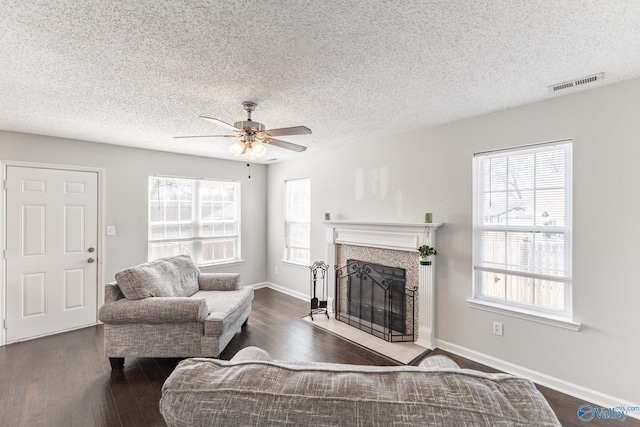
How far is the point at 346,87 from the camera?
229 cm

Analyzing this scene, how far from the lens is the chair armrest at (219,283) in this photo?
12.1 ft

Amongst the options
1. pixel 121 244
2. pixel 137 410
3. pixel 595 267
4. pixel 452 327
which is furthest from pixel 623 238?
pixel 121 244

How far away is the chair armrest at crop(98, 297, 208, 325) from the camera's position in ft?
8.63

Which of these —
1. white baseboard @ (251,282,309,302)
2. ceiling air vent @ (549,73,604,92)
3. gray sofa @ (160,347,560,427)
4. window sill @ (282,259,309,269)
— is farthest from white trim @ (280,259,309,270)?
gray sofa @ (160,347,560,427)

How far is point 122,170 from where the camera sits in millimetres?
4156

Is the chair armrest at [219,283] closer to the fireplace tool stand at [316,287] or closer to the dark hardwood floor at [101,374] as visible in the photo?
the dark hardwood floor at [101,374]

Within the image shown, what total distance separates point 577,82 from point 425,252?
185 centimetres

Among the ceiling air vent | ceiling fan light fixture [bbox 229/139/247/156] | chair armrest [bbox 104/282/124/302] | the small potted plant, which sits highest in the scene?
the ceiling air vent

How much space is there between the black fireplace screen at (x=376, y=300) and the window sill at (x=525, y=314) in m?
0.68

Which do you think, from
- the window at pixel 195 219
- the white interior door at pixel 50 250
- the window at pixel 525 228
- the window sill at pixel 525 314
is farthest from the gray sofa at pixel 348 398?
the window at pixel 195 219

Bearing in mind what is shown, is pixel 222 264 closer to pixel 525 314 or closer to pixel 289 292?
pixel 289 292

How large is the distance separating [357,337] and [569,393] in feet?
6.28

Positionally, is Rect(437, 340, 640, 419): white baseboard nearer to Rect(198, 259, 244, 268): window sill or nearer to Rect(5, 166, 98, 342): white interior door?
Rect(198, 259, 244, 268): window sill

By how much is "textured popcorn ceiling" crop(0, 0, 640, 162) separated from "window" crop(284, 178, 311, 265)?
7.30ft
